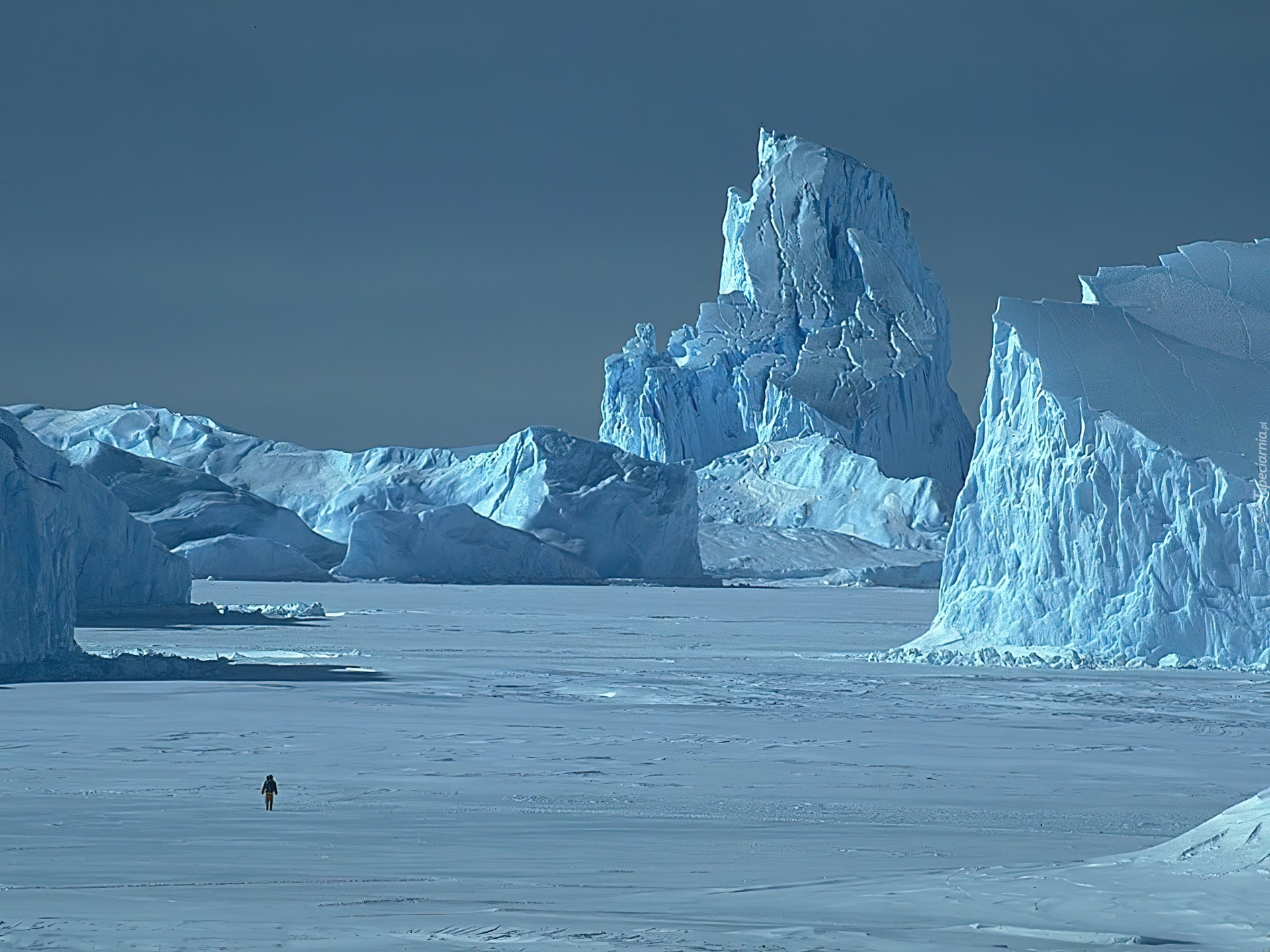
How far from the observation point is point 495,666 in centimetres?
2152

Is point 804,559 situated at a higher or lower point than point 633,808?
higher

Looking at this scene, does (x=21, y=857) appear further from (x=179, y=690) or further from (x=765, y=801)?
(x=179, y=690)

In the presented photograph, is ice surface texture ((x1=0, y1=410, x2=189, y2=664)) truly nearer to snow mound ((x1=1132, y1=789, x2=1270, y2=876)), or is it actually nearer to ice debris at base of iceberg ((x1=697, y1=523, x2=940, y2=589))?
snow mound ((x1=1132, y1=789, x2=1270, y2=876))

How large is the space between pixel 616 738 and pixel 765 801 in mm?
3403

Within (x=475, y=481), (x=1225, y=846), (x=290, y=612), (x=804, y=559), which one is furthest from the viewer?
(x=804, y=559)

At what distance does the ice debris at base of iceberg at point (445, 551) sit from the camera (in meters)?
52.9

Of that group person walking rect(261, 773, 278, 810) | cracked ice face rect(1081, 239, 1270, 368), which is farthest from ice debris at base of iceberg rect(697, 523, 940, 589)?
person walking rect(261, 773, 278, 810)

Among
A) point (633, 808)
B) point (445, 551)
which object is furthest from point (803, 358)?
point (633, 808)

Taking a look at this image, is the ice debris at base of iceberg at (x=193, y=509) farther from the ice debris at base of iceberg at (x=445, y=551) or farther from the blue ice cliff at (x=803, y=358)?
the blue ice cliff at (x=803, y=358)

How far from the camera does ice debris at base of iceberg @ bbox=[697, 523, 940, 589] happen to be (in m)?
60.0

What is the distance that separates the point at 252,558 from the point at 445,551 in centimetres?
669

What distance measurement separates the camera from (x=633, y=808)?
10195 millimetres

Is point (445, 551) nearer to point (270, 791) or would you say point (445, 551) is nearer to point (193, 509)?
point (193, 509)

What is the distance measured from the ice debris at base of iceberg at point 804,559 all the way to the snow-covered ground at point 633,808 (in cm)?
3829
